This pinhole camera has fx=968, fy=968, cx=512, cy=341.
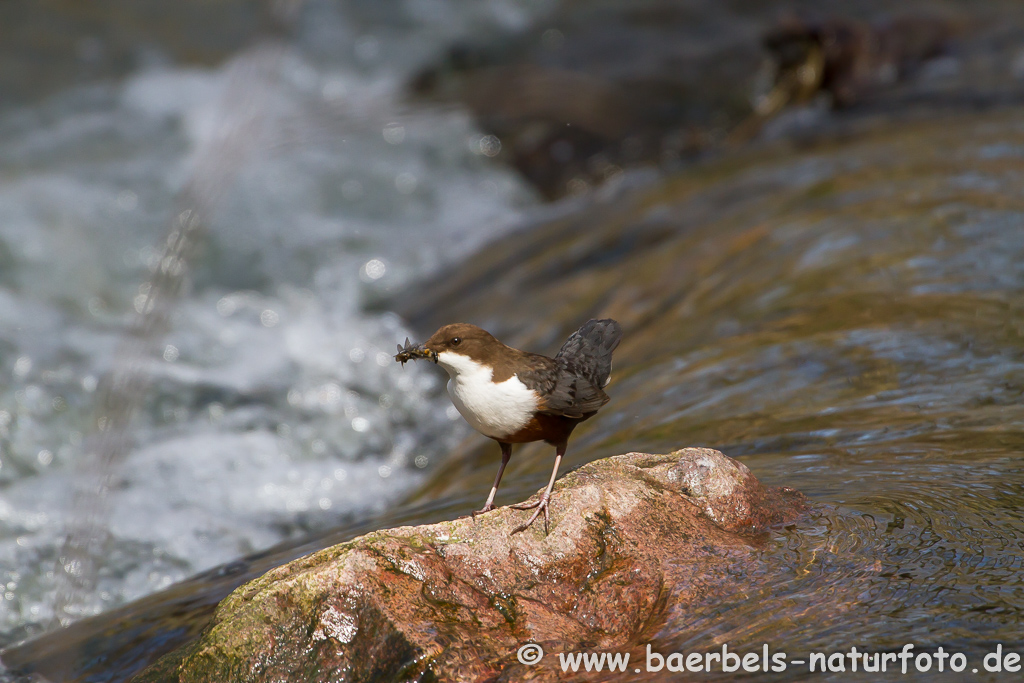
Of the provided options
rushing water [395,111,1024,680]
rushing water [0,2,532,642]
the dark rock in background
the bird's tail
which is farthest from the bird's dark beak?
the dark rock in background

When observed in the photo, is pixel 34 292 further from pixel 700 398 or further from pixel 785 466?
pixel 785 466

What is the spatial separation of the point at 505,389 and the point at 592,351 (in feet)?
1.52

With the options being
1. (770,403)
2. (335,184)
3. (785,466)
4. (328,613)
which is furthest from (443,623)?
(335,184)

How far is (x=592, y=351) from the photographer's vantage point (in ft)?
9.21

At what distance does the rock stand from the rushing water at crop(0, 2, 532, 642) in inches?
37.0

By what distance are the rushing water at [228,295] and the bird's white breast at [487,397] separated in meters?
0.64

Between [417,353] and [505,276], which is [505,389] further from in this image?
[505,276]

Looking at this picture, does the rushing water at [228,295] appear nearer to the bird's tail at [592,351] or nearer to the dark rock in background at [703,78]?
the dark rock in background at [703,78]

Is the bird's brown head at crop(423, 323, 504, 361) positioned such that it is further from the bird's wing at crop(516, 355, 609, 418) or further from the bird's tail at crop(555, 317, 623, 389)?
the bird's tail at crop(555, 317, 623, 389)

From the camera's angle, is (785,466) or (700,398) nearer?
(785,466)

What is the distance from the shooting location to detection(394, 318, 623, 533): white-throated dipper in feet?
7.88

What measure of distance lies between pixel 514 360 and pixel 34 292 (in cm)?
601

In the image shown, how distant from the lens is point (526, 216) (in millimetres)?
8250

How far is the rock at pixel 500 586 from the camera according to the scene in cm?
216
